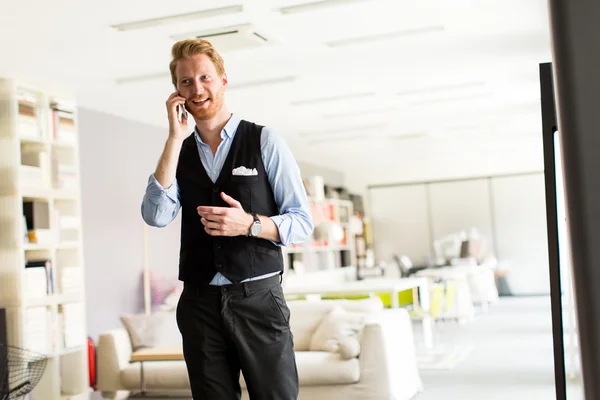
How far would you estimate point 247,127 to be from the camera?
1.84m

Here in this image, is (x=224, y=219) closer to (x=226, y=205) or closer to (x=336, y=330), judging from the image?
(x=226, y=205)

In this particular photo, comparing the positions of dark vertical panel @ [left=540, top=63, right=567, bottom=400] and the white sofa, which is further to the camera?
the white sofa

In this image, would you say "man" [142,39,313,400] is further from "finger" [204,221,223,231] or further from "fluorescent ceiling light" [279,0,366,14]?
"fluorescent ceiling light" [279,0,366,14]

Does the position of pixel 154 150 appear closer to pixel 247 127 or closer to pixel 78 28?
pixel 78 28

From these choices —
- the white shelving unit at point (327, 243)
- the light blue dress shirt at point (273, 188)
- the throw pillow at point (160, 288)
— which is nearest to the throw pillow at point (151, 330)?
the throw pillow at point (160, 288)

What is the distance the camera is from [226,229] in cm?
162

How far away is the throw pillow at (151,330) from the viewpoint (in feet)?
18.9

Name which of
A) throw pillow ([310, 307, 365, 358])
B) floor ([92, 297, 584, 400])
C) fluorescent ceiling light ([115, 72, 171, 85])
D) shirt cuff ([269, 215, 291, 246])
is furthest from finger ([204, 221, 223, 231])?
fluorescent ceiling light ([115, 72, 171, 85])

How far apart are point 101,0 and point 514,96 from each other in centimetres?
539

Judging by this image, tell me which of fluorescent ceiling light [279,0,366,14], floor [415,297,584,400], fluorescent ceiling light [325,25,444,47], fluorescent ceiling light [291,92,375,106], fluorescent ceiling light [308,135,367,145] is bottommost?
floor [415,297,584,400]

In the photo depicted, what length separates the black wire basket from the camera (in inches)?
177

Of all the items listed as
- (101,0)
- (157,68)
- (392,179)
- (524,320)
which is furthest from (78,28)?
(392,179)

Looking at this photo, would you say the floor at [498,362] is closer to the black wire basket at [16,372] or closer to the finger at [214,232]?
the black wire basket at [16,372]

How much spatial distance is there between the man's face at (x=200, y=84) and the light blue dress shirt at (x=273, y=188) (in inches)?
2.9
